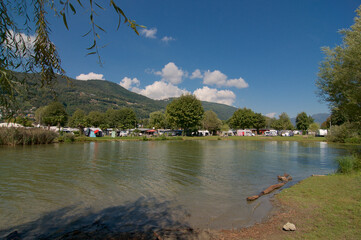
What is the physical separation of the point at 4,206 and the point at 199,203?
8.16m

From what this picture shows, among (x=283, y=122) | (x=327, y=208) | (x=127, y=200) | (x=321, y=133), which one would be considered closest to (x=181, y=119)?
(x=321, y=133)

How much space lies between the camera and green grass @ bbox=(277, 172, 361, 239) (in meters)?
5.67

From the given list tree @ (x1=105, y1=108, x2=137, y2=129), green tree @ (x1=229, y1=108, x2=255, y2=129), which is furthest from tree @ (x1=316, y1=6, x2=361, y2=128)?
tree @ (x1=105, y1=108, x2=137, y2=129)

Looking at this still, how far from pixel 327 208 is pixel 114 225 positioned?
7.44 m

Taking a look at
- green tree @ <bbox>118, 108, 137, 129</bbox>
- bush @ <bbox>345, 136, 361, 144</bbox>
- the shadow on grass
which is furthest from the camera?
green tree @ <bbox>118, 108, 137, 129</bbox>

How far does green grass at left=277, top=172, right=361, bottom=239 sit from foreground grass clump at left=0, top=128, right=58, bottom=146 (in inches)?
1679

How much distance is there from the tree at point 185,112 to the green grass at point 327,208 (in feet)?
232

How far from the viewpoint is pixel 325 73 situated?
18.4 metres

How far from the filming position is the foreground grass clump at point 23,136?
36500 mm

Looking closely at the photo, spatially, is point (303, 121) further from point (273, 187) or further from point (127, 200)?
point (127, 200)

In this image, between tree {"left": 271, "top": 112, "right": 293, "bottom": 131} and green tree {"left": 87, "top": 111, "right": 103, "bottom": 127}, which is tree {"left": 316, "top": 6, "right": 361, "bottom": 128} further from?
green tree {"left": 87, "top": 111, "right": 103, "bottom": 127}

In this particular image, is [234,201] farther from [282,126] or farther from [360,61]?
[282,126]

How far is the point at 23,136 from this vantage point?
38.2 metres

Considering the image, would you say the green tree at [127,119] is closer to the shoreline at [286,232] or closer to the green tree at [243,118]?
the green tree at [243,118]
